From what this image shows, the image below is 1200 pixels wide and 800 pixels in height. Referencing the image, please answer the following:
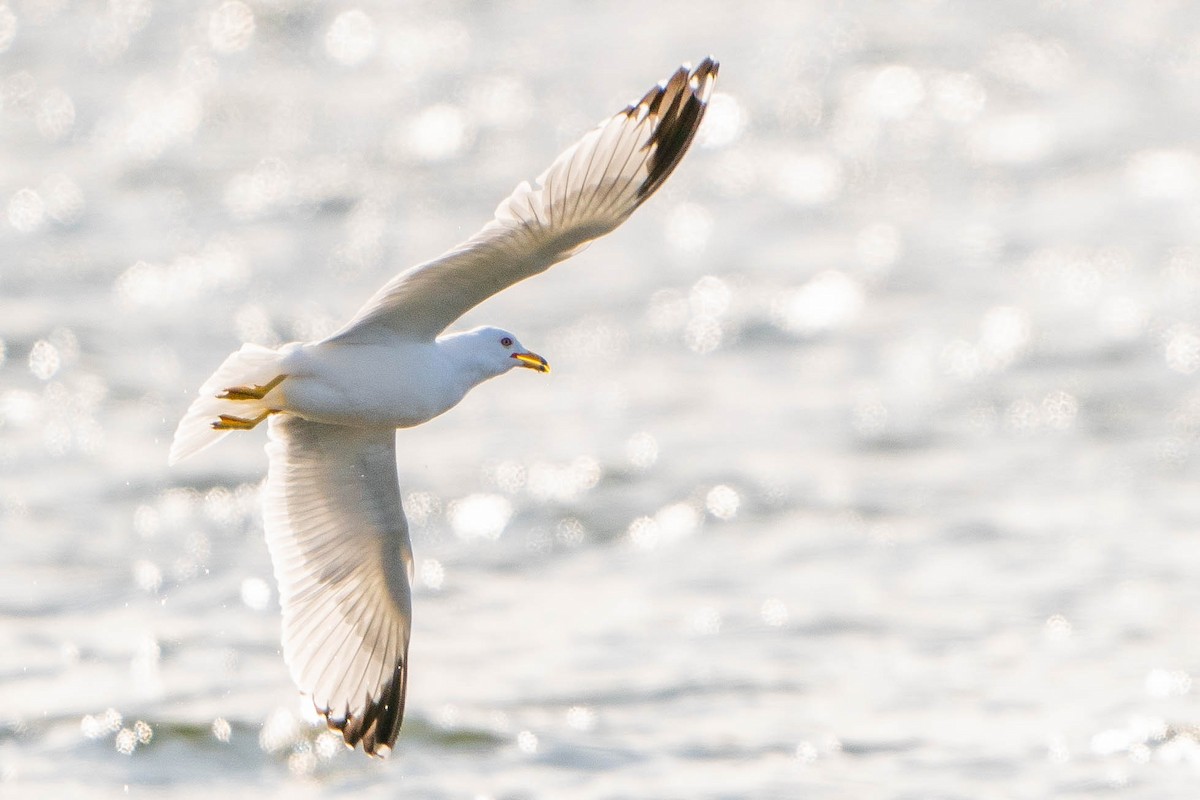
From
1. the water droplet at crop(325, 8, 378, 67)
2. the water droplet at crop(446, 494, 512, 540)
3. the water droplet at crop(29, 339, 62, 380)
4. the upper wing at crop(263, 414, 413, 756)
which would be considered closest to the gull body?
the upper wing at crop(263, 414, 413, 756)

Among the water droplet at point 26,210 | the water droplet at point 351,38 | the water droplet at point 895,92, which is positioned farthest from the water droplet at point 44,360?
the water droplet at point 895,92

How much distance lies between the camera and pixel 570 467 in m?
15.5

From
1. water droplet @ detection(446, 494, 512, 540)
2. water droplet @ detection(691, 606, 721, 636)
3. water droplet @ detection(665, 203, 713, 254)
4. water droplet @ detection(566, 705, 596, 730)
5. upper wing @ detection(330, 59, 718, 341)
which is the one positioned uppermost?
water droplet @ detection(665, 203, 713, 254)

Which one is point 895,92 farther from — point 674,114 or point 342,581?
point 674,114

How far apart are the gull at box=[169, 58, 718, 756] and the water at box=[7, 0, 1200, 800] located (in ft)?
13.5

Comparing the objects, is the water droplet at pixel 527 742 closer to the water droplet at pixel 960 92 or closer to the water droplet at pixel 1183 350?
the water droplet at pixel 1183 350

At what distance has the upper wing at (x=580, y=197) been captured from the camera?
5.91 m

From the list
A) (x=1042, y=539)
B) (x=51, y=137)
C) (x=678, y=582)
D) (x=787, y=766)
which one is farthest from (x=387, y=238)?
(x=787, y=766)

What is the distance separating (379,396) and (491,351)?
16.3 inches

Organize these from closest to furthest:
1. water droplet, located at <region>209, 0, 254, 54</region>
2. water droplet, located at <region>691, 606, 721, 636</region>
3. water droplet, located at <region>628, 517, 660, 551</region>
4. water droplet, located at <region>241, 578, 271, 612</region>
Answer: water droplet, located at <region>241, 578, 271, 612</region> < water droplet, located at <region>691, 606, 721, 636</region> < water droplet, located at <region>628, 517, 660, 551</region> < water droplet, located at <region>209, 0, 254, 54</region>

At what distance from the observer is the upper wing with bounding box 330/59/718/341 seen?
591cm

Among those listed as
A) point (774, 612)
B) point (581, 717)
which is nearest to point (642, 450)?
point (774, 612)

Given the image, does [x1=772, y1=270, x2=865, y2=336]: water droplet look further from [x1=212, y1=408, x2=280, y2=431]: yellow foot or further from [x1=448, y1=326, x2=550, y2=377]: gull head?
[x1=212, y1=408, x2=280, y2=431]: yellow foot

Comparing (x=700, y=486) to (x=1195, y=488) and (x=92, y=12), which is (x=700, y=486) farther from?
(x=92, y=12)
